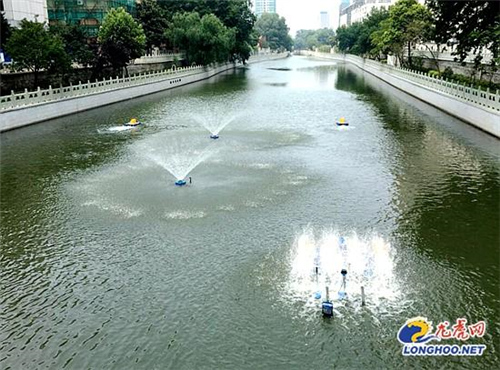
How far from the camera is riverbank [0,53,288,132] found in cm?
3206

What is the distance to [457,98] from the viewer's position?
3625 centimetres

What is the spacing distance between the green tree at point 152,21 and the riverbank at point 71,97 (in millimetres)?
10926

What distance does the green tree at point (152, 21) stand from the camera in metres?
70.9

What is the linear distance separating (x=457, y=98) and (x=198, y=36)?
43.1 metres

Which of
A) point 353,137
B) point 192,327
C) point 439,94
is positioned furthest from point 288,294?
point 439,94

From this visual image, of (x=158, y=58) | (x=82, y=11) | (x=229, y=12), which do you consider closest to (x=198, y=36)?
(x=158, y=58)

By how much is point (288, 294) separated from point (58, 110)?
30.8m

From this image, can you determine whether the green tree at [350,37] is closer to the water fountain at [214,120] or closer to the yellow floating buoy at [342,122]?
the water fountain at [214,120]

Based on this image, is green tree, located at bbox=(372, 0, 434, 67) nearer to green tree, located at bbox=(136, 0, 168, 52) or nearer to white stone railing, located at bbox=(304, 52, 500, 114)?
white stone railing, located at bbox=(304, 52, 500, 114)

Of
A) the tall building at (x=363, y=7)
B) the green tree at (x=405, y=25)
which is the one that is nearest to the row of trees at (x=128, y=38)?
the green tree at (x=405, y=25)

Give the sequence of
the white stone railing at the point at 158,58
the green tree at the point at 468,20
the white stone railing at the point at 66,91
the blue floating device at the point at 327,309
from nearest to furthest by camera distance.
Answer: the blue floating device at the point at 327,309, the green tree at the point at 468,20, the white stone railing at the point at 66,91, the white stone railing at the point at 158,58

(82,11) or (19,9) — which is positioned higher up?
(82,11)

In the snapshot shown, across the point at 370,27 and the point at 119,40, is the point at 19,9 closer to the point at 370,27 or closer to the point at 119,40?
the point at 119,40

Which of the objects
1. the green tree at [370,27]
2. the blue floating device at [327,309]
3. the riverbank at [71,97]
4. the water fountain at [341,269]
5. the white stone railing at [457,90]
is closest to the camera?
the blue floating device at [327,309]
